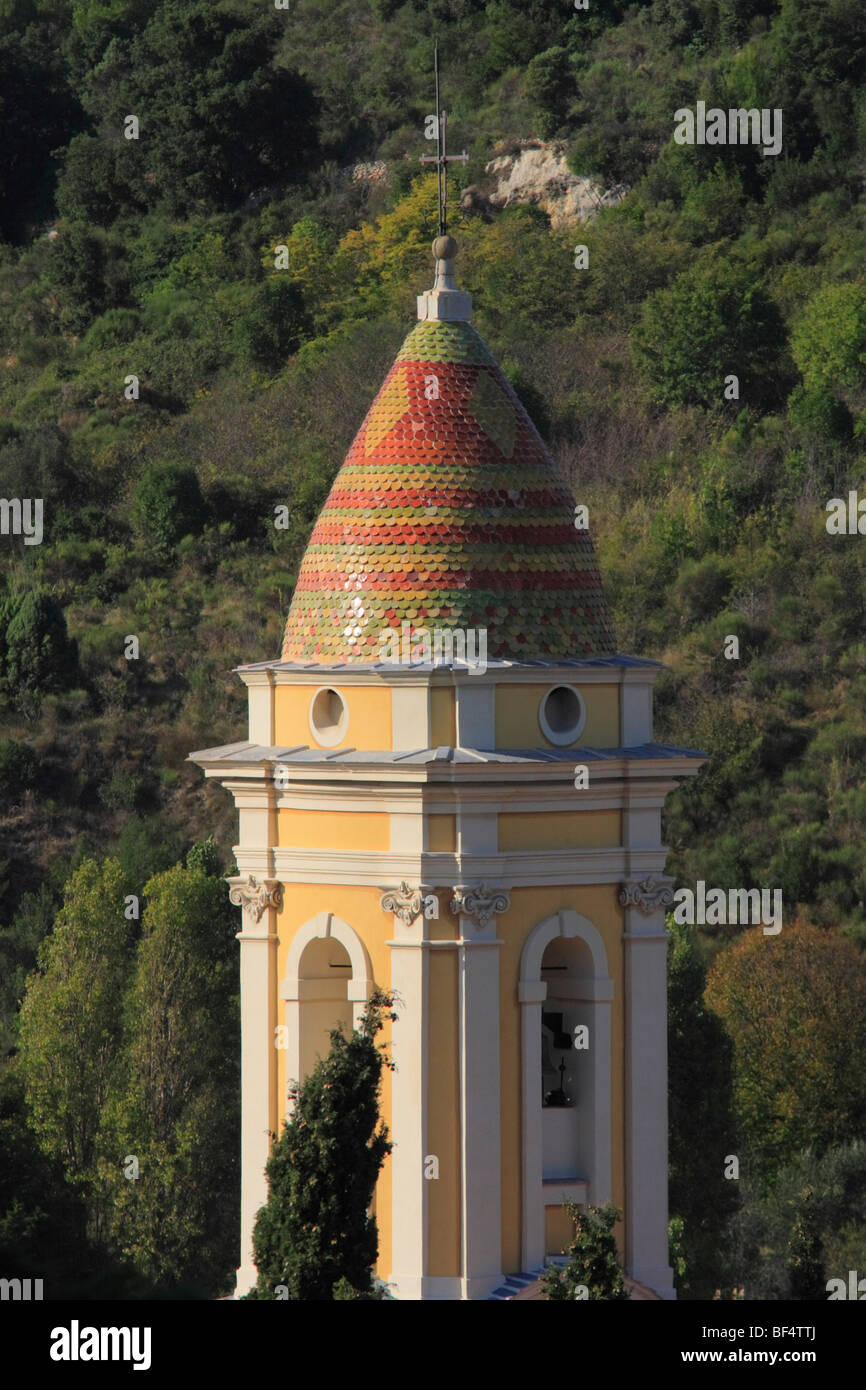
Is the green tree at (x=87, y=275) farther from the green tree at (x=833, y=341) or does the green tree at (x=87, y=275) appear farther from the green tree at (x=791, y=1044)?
the green tree at (x=791, y=1044)

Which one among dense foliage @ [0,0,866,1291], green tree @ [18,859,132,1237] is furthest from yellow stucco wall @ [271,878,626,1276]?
green tree @ [18,859,132,1237]

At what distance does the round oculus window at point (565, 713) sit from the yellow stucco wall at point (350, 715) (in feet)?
3.98

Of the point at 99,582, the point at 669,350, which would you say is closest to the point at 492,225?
the point at 669,350

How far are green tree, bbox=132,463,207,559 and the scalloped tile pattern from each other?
188ft

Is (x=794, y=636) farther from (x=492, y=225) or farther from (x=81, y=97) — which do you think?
(x=81, y=97)

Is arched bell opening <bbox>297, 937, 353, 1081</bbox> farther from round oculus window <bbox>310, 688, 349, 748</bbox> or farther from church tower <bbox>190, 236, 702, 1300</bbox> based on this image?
round oculus window <bbox>310, 688, 349, 748</bbox>

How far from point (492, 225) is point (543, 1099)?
2957 inches

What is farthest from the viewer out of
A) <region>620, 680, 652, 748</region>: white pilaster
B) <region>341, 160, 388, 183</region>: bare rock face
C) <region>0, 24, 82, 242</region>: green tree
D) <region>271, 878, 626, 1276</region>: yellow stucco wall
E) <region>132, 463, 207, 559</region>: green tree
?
<region>0, 24, 82, 242</region>: green tree

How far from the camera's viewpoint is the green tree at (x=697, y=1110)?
43.4 metres

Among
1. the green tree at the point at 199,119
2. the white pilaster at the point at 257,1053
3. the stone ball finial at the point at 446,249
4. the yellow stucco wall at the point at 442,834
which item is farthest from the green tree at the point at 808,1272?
the green tree at the point at 199,119

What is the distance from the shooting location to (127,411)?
300 feet

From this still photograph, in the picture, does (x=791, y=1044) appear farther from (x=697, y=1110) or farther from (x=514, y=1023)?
(x=514, y=1023)

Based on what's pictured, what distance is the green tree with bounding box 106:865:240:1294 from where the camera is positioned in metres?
48.7

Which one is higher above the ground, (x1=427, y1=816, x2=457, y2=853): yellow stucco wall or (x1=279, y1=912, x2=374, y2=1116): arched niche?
(x1=427, y1=816, x2=457, y2=853): yellow stucco wall
